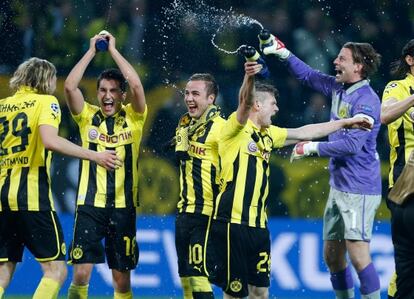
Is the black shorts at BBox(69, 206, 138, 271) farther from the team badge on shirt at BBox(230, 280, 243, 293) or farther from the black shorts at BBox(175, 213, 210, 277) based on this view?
the team badge on shirt at BBox(230, 280, 243, 293)

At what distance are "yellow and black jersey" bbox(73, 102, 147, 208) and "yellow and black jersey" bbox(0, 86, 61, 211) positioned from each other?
36cm

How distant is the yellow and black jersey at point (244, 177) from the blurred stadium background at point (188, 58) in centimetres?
295

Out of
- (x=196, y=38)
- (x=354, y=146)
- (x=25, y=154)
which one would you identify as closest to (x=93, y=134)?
(x=25, y=154)

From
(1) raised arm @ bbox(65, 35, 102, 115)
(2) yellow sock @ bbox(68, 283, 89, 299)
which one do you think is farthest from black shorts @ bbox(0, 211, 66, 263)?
(1) raised arm @ bbox(65, 35, 102, 115)

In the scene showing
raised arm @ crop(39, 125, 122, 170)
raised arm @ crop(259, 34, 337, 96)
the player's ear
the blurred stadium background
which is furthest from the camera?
the blurred stadium background

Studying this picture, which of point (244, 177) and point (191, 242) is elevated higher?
point (244, 177)

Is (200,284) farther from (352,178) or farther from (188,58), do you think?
(188,58)

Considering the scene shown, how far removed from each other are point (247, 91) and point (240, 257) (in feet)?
3.62

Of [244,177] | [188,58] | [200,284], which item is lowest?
[200,284]

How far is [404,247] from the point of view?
5.59 meters

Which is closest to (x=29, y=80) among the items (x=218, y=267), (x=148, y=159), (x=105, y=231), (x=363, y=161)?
(x=105, y=231)

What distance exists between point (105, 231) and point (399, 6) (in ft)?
15.4

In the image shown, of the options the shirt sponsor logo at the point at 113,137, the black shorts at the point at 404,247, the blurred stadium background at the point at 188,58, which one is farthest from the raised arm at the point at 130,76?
the blurred stadium background at the point at 188,58

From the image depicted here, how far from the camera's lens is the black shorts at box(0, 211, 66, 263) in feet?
24.1
